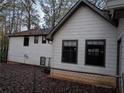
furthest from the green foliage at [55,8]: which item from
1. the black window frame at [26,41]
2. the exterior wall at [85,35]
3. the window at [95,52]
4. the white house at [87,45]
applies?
the window at [95,52]

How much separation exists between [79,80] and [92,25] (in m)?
3.57

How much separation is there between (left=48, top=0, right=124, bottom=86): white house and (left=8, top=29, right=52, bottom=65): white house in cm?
726

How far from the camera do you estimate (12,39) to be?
26.3 m

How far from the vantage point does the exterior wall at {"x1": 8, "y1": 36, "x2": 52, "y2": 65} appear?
71.2 ft

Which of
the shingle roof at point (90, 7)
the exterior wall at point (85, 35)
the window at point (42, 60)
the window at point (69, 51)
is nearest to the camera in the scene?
the shingle roof at point (90, 7)

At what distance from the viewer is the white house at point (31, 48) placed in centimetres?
2161

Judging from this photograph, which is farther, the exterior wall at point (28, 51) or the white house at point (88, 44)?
the exterior wall at point (28, 51)

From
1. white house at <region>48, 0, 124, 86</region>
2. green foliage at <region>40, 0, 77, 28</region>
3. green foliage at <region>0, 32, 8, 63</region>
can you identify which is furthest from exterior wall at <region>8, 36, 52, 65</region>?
green foliage at <region>40, 0, 77, 28</region>

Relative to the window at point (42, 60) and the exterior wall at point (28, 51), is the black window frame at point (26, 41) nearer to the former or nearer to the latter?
the exterior wall at point (28, 51)

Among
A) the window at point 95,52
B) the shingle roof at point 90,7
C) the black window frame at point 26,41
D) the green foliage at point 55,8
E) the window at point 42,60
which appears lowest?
the window at point 42,60

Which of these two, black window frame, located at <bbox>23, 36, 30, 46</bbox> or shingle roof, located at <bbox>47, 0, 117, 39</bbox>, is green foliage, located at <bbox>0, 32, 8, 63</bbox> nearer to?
black window frame, located at <bbox>23, 36, 30, 46</bbox>

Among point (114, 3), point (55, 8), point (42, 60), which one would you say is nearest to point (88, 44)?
point (114, 3)

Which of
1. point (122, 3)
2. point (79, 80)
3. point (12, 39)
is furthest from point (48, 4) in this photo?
point (122, 3)

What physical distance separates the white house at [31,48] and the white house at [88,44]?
7257mm
